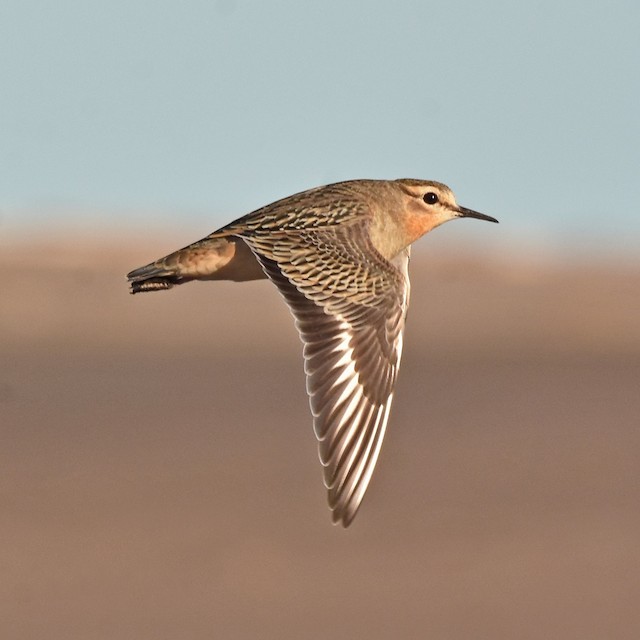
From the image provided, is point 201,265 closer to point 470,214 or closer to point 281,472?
point 470,214

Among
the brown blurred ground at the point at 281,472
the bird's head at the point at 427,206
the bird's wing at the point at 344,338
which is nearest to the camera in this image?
the bird's wing at the point at 344,338

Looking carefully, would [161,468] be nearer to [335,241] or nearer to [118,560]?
[118,560]

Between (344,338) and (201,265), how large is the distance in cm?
132

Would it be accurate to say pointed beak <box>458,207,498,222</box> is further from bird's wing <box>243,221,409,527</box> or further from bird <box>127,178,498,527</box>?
bird's wing <box>243,221,409,527</box>

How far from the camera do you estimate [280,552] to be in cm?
2714

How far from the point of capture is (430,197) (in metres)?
13.2

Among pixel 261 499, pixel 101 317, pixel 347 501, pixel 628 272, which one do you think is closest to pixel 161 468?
pixel 261 499

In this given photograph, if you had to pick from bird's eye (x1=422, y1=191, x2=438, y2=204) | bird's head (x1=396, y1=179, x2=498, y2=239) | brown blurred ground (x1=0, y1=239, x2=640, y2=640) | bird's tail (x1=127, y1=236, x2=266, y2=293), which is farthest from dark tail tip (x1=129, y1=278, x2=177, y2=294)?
brown blurred ground (x1=0, y1=239, x2=640, y2=640)

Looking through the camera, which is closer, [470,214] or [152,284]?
[152,284]

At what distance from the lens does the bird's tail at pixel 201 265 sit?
12.2 metres

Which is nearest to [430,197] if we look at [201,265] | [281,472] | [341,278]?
[341,278]

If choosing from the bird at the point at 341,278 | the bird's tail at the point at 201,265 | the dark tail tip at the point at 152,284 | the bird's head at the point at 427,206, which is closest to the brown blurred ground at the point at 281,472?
the bird's head at the point at 427,206

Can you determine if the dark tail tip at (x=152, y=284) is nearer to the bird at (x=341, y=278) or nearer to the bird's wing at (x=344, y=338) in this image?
the bird at (x=341, y=278)

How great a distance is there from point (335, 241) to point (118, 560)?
50.0ft
